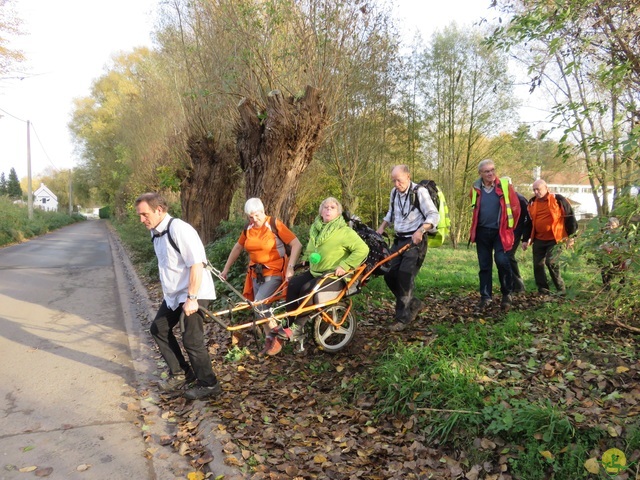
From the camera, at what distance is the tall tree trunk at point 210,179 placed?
13.5 meters

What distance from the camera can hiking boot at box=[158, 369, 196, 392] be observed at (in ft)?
16.6

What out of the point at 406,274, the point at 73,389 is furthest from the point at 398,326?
the point at 73,389

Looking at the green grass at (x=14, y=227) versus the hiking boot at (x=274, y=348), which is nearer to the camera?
the hiking boot at (x=274, y=348)

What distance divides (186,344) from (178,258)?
852 millimetres

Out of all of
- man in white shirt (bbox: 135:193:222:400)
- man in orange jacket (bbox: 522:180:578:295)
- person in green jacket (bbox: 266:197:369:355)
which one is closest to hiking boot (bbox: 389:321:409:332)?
person in green jacket (bbox: 266:197:369:355)

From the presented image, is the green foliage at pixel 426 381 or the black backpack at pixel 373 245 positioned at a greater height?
the black backpack at pixel 373 245

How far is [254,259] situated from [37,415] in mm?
2793

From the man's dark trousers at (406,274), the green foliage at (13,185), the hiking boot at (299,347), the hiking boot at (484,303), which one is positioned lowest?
the hiking boot at (299,347)

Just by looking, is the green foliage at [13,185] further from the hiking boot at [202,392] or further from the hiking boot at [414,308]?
the hiking boot at [414,308]

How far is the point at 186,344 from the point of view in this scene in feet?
15.3

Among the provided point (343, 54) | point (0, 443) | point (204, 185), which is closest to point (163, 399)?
point (0, 443)

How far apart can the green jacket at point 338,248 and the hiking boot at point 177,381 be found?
69.4 inches

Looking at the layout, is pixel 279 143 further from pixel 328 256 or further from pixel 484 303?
pixel 484 303

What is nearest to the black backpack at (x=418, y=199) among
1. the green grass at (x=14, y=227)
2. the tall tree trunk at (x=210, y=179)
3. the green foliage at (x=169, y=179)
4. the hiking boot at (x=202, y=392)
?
the hiking boot at (x=202, y=392)
